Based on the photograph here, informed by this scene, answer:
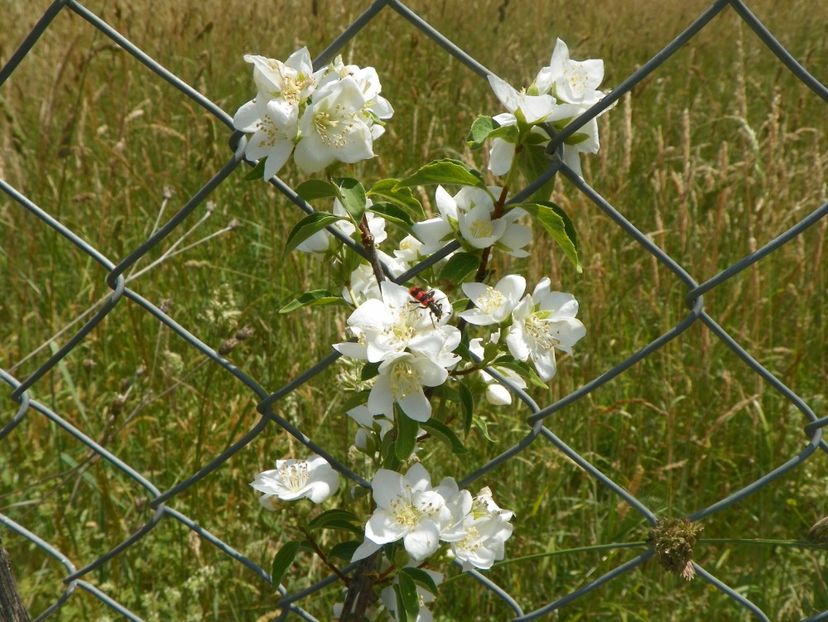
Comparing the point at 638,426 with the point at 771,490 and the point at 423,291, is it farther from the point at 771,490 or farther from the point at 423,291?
the point at 423,291

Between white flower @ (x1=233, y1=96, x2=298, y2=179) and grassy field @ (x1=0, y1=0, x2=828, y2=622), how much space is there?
66cm

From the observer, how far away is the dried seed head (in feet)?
4.06

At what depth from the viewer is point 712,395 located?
2.34 metres

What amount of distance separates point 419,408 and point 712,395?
1.55m

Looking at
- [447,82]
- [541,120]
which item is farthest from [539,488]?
[447,82]

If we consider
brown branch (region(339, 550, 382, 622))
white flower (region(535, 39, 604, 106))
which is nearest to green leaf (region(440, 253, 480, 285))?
white flower (region(535, 39, 604, 106))

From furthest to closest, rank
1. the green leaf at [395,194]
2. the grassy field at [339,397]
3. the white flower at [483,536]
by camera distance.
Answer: the grassy field at [339,397], the white flower at [483,536], the green leaf at [395,194]

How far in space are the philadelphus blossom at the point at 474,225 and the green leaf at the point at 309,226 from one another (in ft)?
0.40

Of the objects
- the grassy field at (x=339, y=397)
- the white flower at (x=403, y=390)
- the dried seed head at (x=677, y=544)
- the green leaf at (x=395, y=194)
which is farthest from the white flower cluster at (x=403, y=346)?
the grassy field at (x=339, y=397)

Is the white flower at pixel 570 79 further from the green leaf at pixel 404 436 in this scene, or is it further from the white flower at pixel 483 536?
the white flower at pixel 483 536

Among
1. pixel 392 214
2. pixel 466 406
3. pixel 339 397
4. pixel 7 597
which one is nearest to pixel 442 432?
pixel 466 406

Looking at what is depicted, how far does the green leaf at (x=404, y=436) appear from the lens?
41.0 inches

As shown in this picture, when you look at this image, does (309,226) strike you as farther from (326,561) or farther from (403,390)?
(326,561)

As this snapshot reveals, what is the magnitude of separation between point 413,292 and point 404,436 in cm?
18
